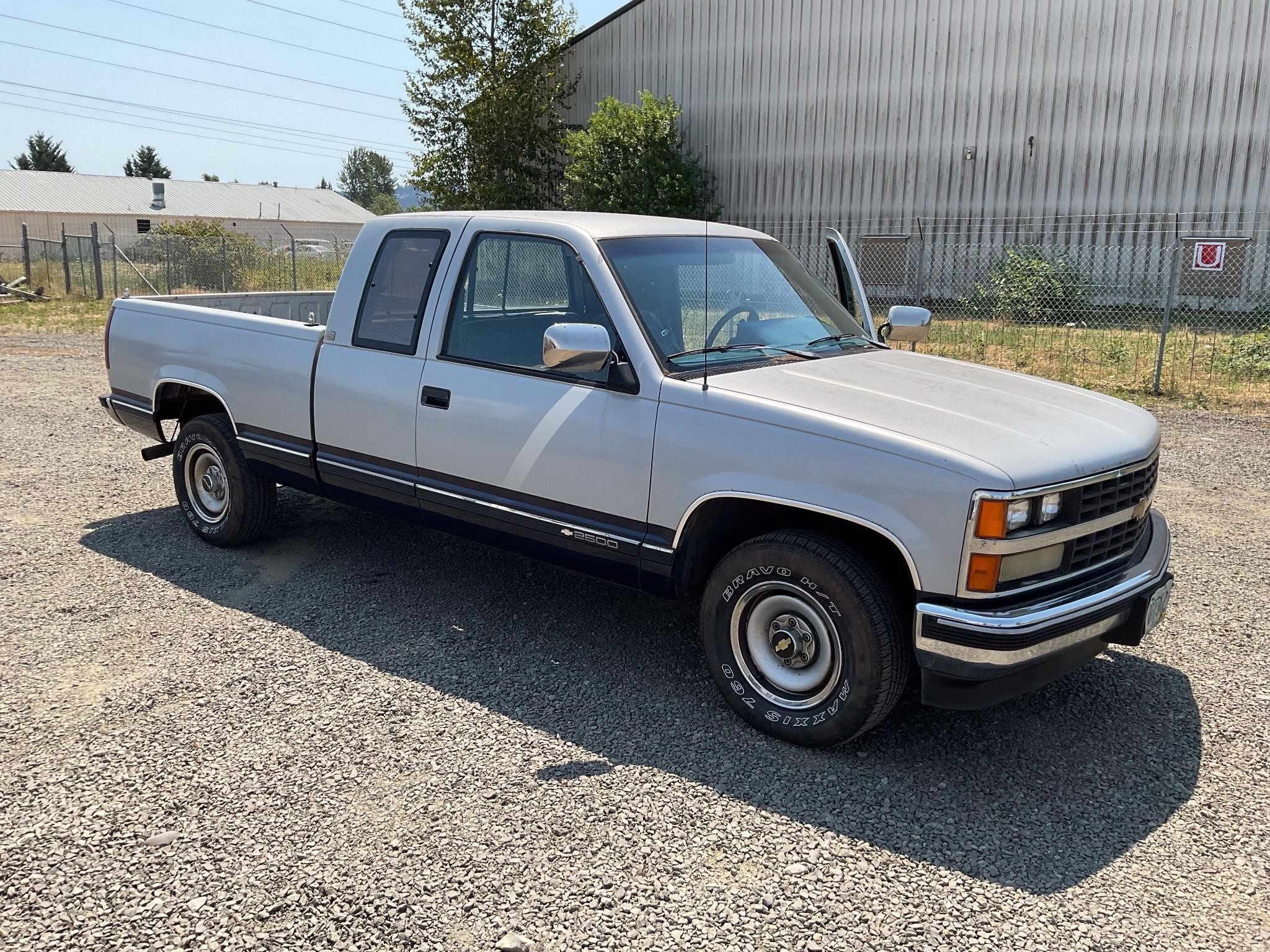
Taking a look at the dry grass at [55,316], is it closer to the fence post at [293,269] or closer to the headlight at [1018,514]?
the fence post at [293,269]

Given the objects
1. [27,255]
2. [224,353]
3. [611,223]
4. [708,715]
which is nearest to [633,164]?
[27,255]

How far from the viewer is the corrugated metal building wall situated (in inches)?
788

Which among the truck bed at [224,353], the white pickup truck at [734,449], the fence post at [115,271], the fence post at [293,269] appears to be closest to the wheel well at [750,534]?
the white pickup truck at [734,449]

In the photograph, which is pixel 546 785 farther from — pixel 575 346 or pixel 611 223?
pixel 611 223

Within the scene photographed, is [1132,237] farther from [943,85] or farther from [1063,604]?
[1063,604]

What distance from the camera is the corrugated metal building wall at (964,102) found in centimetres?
2002

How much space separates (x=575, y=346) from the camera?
153 inches

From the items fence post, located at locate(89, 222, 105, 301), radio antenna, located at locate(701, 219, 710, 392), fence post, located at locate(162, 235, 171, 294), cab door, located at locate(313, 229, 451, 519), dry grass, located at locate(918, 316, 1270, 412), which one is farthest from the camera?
fence post, located at locate(89, 222, 105, 301)

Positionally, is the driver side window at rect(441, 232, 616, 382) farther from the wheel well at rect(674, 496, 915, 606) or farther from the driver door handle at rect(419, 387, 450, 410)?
the wheel well at rect(674, 496, 915, 606)

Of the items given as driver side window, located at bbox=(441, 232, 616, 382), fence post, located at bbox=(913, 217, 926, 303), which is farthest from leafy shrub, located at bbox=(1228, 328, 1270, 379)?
driver side window, located at bbox=(441, 232, 616, 382)

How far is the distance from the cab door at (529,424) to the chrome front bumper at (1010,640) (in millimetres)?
1270

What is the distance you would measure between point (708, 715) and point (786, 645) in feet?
1.76

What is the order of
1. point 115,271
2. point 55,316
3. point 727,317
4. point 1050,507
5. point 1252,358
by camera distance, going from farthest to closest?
point 115,271, point 55,316, point 1252,358, point 727,317, point 1050,507

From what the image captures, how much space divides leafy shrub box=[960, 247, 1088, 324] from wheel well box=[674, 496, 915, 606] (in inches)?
555
